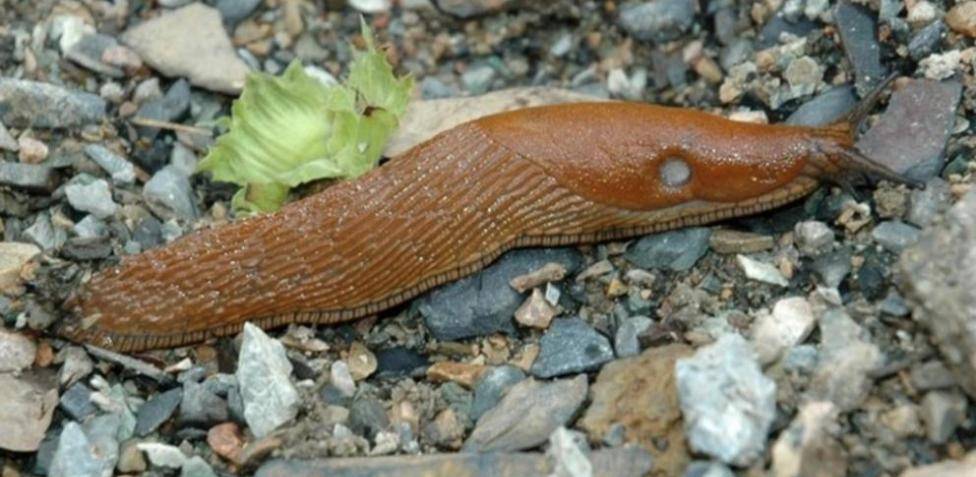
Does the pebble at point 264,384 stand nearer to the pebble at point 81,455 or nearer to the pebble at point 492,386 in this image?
the pebble at point 81,455

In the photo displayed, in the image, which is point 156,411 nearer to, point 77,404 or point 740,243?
point 77,404

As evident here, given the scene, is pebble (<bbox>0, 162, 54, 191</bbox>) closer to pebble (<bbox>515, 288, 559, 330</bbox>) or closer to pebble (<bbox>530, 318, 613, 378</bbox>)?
pebble (<bbox>515, 288, 559, 330</bbox>)

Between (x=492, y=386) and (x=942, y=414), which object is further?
(x=492, y=386)

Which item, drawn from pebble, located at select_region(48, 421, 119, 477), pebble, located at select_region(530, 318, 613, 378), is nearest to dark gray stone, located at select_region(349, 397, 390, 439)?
pebble, located at select_region(530, 318, 613, 378)

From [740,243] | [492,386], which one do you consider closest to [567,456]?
[492,386]

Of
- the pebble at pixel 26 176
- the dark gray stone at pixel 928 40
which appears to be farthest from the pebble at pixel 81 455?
the dark gray stone at pixel 928 40

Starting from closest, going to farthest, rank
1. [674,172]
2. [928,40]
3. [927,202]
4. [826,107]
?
[927,202]
[674,172]
[928,40]
[826,107]

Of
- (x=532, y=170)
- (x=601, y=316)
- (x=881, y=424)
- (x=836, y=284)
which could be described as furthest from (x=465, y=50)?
(x=881, y=424)
